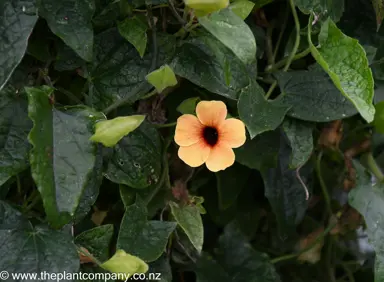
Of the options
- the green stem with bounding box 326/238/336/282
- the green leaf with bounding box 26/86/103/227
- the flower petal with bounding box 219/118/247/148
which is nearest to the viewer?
the green leaf with bounding box 26/86/103/227

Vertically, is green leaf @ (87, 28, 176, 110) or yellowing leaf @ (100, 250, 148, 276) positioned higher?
green leaf @ (87, 28, 176, 110)

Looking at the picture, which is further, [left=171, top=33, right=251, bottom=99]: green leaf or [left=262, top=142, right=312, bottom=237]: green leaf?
[left=262, top=142, right=312, bottom=237]: green leaf

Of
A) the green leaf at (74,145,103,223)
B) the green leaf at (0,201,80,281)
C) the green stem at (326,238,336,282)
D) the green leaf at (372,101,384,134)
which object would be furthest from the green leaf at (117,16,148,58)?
the green stem at (326,238,336,282)

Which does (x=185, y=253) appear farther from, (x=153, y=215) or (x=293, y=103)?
(x=293, y=103)

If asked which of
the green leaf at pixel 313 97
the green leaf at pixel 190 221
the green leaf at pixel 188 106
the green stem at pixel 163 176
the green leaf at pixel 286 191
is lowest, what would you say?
the green leaf at pixel 286 191

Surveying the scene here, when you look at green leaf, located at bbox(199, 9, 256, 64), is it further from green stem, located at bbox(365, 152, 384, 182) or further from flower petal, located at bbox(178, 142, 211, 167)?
green stem, located at bbox(365, 152, 384, 182)

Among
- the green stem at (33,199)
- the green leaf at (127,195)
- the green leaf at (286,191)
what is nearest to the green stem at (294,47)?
the green leaf at (286,191)

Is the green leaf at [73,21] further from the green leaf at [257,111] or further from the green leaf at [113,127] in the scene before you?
the green leaf at [257,111]
